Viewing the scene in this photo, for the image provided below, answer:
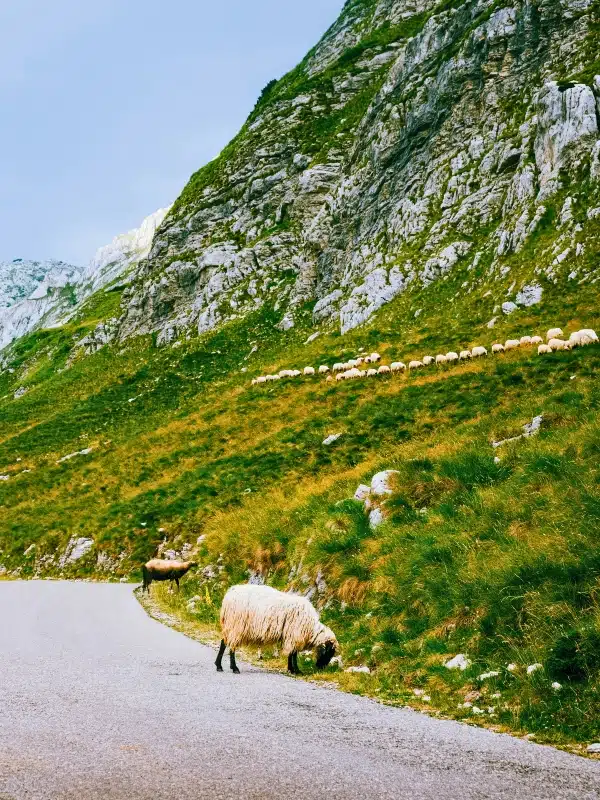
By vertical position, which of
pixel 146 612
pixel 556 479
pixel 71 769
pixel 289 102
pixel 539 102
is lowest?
pixel 146 612

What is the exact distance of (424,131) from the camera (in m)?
62.9

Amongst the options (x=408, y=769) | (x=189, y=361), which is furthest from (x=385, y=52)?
(x=408, y=769)

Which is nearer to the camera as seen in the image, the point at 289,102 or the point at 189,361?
the point at 189,361

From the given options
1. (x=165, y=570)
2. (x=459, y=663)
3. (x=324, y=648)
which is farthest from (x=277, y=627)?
(x=165, y=570)

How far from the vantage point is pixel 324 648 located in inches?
440

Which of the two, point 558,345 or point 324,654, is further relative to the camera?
point 558,345

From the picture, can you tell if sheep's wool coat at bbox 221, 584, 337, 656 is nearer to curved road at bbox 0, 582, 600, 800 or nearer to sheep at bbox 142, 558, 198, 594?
curved road at bbox 0, 582, 600, 800

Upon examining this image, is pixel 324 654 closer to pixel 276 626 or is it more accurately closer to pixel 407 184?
pixel 276 626

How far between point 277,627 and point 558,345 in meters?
22.7

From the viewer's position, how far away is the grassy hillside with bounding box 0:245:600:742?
29.8 ft

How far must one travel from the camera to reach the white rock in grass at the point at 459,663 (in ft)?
29.7

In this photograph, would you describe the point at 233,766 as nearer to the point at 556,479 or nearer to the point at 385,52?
the point at 556,479

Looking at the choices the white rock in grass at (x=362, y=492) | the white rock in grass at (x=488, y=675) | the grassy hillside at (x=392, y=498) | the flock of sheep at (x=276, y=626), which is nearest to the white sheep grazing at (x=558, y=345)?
the grassy hillside at (x=392, y=498)

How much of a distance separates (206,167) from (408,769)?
111329mm
